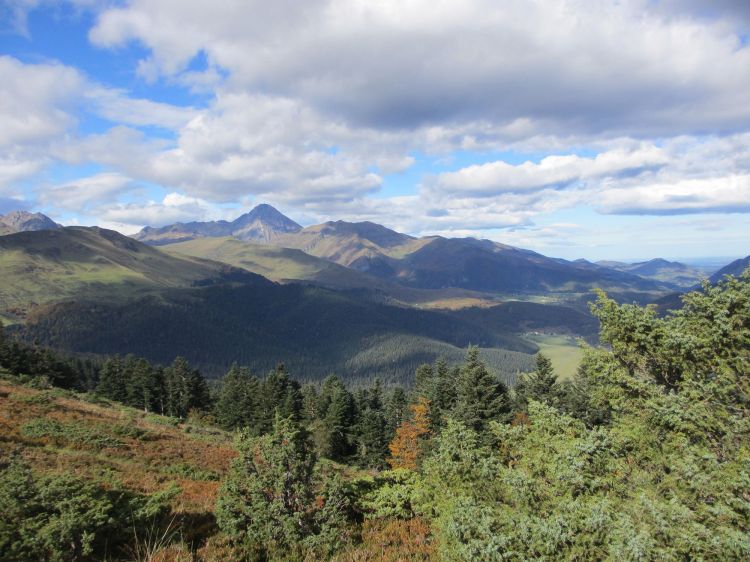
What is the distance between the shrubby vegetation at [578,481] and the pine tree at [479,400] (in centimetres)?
2243

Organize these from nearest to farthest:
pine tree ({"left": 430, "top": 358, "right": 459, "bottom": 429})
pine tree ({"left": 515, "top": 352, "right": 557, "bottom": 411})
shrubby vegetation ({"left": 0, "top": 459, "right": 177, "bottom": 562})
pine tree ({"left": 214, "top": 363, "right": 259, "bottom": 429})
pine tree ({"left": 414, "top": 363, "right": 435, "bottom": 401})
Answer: shrubby vegetation ({"left": 0, "top": 459, "right": 177, "bottom": 562}) → pine tree ({"left": 515, "top": 352, "right": 557, "bottom": 411}) → pine tree ({"left": 430, "top": 358, "right": 459, "bottom": 429}) → pine tree ({"left": 414, "top": 363, "right": 435, "bottom": 401}) → pine tree ({"left": 214, "top": 363, "right": 259, "bottom": 429})

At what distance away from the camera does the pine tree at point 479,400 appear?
41.5m

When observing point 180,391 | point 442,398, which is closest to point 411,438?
point 442,398

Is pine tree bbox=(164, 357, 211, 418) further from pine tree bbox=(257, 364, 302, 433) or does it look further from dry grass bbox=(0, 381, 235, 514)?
dry grass bbox=(0, 381, 235, 514)

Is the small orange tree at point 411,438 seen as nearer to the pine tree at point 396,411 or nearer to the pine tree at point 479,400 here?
the pine tree at point 479,400

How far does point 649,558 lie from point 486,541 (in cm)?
339

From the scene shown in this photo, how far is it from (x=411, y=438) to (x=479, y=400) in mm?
12661

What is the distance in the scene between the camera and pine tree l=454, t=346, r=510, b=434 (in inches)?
1633

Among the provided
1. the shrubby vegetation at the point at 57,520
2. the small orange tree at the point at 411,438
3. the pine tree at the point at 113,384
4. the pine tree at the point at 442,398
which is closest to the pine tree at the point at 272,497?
the shrubby vegetation at the point at 57,520

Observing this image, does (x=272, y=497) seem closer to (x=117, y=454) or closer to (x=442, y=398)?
(x=117, y=454)

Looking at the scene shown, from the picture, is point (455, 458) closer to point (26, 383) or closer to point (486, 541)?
point (486, 541)

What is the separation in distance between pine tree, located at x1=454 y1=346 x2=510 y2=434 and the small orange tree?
729cm

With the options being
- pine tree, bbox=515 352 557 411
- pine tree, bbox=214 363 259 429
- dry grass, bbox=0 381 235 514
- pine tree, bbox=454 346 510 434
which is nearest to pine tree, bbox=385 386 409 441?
pine tree, bbox=515 352 557 411

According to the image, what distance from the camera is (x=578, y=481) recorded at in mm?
11047
